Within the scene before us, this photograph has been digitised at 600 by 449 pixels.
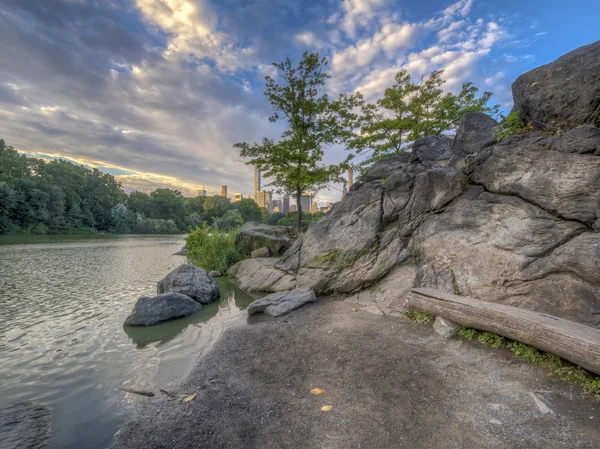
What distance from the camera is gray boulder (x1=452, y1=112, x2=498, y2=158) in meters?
9.31

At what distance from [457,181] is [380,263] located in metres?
3.24

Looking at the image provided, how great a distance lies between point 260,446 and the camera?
2.73 meters

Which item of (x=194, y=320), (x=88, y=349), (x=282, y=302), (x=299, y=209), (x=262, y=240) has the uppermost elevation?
(x=299, y=209)

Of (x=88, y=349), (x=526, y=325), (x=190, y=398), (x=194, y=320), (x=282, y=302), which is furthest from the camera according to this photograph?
(x=282, y=302)

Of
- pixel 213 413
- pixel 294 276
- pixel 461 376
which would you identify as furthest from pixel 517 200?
pixel 213 413

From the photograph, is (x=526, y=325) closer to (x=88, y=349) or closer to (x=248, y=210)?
(x=88, y=349)

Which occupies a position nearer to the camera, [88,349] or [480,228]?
[88,349]

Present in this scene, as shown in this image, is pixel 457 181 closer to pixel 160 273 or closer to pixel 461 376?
pixel 461 376

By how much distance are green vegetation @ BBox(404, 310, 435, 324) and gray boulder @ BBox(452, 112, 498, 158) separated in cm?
617

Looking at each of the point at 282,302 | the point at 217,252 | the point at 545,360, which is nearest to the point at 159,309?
the point at 282,302

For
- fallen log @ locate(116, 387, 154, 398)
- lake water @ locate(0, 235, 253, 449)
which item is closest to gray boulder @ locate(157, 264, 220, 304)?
lake water @ locate(0, 235, 253, 449)

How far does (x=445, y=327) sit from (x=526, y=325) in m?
1.34

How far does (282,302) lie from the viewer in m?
7.48

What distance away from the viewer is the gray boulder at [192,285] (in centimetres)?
880
